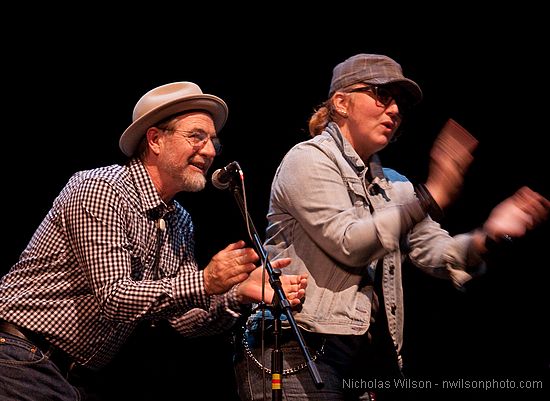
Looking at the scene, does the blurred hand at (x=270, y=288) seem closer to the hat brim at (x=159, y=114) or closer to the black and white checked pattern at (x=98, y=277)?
the black and white checked pattern at (x=98, y=277)

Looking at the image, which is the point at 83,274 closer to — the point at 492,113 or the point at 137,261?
the point at 137,261

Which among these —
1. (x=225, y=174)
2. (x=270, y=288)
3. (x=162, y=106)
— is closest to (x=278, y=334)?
(x=270, y=288)

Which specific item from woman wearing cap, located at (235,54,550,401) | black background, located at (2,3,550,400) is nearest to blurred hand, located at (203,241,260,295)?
woman wearing cap, located at (235,54,550,401)

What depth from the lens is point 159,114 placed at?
3213 mm

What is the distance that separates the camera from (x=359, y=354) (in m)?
2.75

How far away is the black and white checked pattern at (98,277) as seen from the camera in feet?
8.73

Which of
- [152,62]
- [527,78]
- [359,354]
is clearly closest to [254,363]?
[359,354]

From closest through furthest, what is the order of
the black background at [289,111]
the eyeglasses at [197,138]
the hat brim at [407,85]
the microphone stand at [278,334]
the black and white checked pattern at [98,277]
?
1. the microphone stand at [278,334]
2. the black and white checked pattern at [98,277]
3. the hat brim at [407,85]
4. the eyeglasses at [197,138]
5. the black background at [289,111]

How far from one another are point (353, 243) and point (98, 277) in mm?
889

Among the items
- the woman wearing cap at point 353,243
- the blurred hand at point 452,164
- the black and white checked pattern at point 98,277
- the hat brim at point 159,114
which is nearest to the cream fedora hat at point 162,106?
the hat brim at point 159,114

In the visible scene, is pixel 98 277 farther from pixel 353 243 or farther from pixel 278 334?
pixel 353 243

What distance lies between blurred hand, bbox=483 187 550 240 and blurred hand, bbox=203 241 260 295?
2.78 feet

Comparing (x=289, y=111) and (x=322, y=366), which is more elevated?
(x=289, y=111)

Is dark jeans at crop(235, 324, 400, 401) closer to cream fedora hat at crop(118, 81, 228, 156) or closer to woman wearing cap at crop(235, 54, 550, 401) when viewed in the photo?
woman wearing cap at crop(235, 54, 550, 401)
